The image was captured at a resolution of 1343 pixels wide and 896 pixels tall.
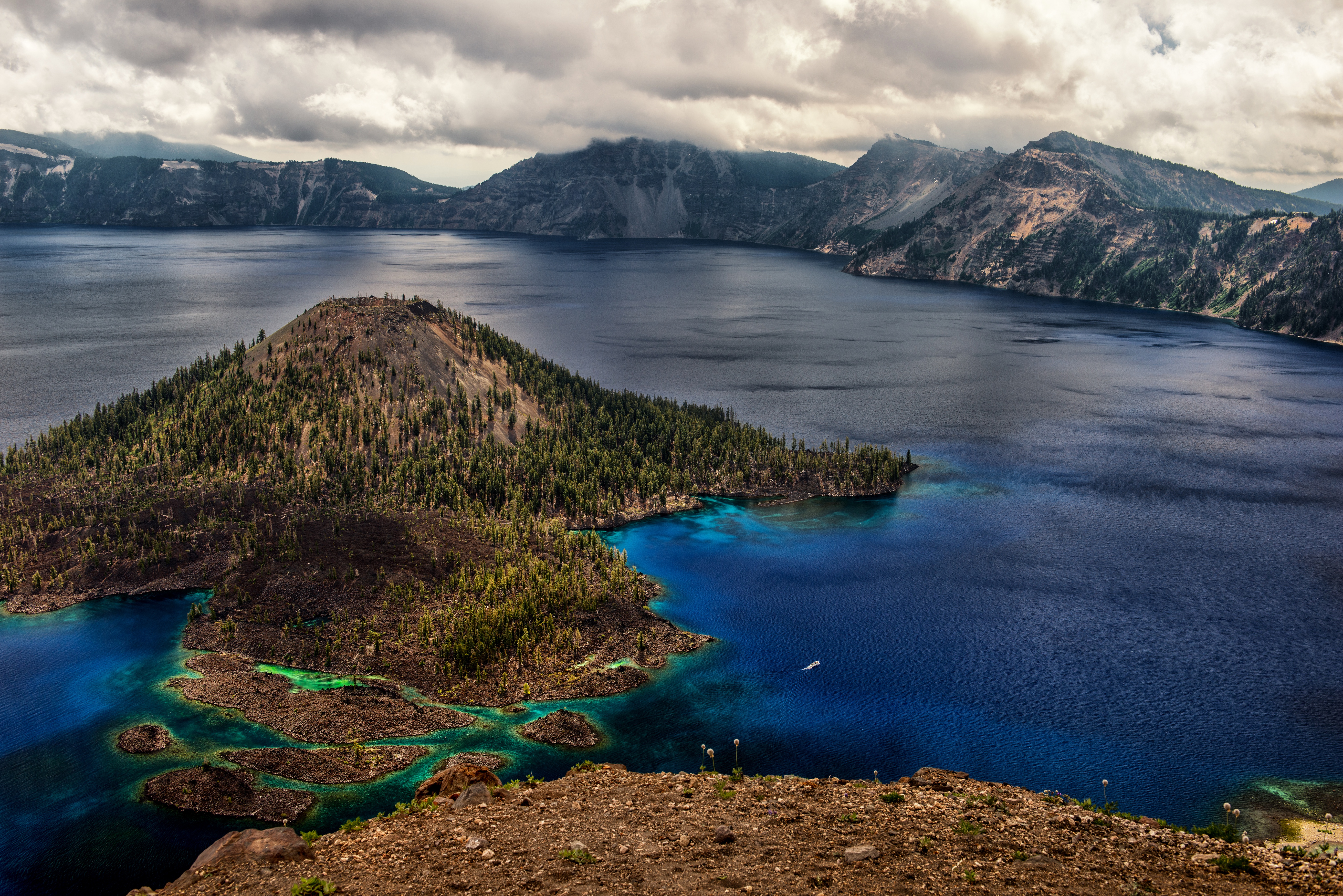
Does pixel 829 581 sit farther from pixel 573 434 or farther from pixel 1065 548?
pixel 573 434

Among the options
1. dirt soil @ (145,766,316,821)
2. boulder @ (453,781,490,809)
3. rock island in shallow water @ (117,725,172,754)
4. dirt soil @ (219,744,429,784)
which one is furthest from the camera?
rock island in shallow water @ (117,725,172,754)

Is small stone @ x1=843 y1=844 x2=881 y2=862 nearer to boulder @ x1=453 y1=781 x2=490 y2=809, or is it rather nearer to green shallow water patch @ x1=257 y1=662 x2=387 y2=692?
boulder @ x1=453 y1=781 x2=490 y2=809

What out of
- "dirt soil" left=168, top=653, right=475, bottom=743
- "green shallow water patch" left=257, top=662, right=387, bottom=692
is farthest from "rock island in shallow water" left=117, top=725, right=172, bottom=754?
"green shallow water patch" left=257, top=662, right=387, bottom=692

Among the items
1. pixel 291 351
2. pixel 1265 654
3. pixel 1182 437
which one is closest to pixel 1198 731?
pixel 1265 654

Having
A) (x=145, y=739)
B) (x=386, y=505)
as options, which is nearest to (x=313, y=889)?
(x=145, y=739)

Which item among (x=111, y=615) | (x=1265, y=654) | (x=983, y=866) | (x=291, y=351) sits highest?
(x=291, y=351)

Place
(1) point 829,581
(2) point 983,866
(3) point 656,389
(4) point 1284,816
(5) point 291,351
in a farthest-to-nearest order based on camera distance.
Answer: (3) point 656,389, (5) point 291,351, (1) point 829,581, (4) point 1284,816, (2) point 983,866
